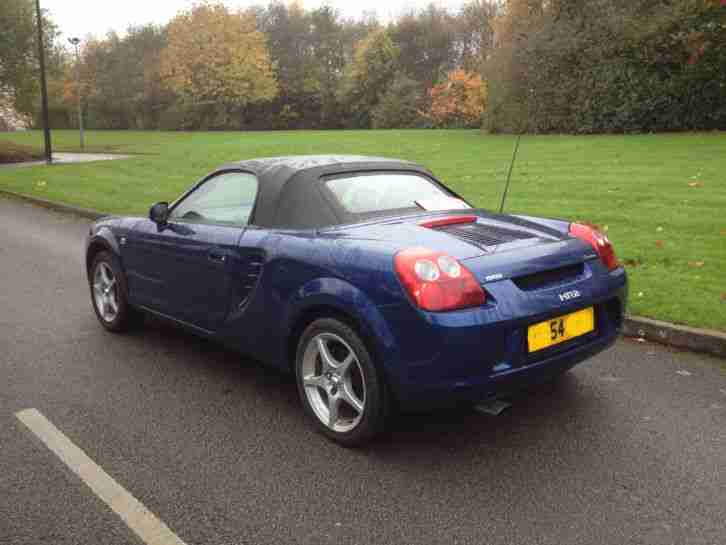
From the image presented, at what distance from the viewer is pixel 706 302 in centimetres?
544

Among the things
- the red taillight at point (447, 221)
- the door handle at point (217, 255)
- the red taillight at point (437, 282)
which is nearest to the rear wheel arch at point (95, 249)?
the door handle at point (217, 255)

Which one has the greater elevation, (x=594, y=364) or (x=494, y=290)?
(x=494, y=290)

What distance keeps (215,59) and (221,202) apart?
56121mm

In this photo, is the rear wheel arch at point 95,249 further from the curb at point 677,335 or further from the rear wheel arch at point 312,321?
the curb at point 677,335

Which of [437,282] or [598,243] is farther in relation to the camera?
[598,243]

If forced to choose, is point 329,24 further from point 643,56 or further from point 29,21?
point 643,56

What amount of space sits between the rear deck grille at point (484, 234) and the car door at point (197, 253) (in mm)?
1250

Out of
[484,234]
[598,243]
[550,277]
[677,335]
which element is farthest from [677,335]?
[484,234]

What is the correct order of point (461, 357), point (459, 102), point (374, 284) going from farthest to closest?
point (459, 102)
point (374, 284)
point (461, 357)

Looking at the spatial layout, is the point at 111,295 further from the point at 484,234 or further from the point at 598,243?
the point at 598,243

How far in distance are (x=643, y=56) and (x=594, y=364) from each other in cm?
2321

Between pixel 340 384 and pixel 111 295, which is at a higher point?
pixel 111 295

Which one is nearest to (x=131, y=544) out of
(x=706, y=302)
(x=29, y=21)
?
(x=706, y=302)

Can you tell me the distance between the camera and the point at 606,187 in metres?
11.9
